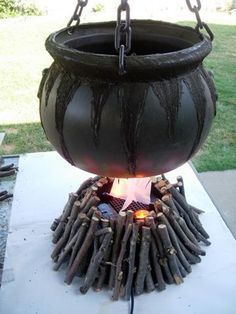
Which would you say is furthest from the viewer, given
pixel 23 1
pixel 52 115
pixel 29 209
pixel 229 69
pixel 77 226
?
pixel 23 1

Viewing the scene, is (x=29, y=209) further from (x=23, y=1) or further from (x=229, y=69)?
(x=23, y=1)

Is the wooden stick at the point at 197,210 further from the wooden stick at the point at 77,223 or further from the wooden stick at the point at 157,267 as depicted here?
the wooden stick at the point at 77,223

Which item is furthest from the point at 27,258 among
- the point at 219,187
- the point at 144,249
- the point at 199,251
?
the point at 219,187

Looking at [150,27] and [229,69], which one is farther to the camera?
[229,69]

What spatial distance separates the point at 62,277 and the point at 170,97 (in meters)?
1.27

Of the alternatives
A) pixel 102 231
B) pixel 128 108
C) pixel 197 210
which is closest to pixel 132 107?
pixel 128 108

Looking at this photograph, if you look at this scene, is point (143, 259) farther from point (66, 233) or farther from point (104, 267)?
point (66, 233)

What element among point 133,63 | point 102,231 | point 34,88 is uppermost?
point 133,63

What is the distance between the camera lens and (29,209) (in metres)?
2.82

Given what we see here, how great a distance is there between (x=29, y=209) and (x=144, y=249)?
96 cm

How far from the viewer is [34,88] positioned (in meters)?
5.32

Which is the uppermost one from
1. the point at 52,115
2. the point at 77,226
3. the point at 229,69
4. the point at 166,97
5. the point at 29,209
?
the point at 166,97

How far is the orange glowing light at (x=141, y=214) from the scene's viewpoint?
7.55 ft

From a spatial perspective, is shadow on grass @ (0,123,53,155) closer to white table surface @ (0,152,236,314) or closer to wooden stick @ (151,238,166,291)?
white table surface @ (0,152,236,314)
